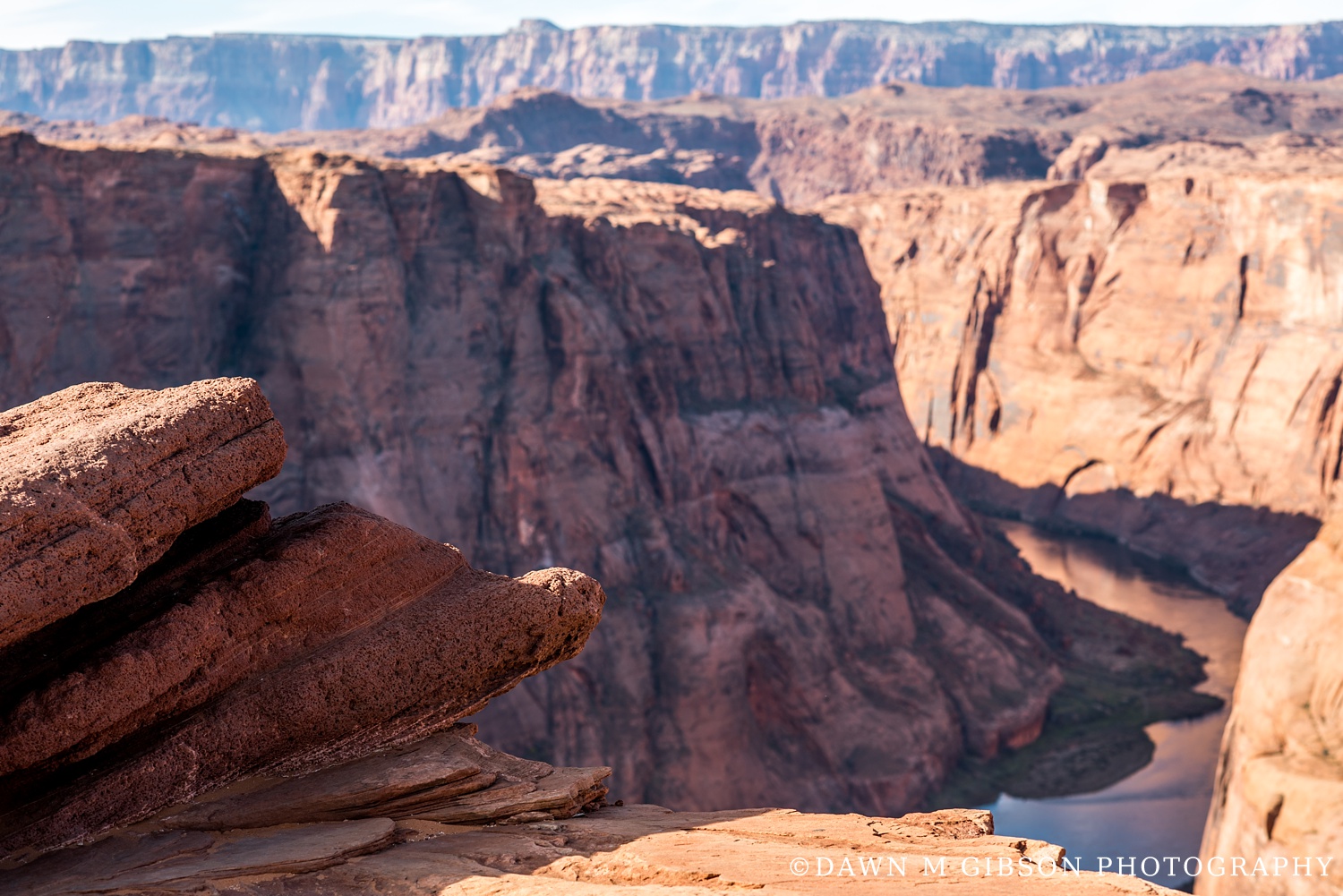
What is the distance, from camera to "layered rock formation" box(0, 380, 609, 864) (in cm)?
1038

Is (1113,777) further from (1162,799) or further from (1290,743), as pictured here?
(1290,743)

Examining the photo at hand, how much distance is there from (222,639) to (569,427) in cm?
2710

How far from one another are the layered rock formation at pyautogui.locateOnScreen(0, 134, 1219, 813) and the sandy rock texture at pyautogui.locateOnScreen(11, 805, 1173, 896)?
2328 centimetres

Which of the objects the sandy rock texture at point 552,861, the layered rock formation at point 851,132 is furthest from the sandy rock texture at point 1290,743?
the layered rock formation at point 851,132

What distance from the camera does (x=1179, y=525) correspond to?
69.9 metres

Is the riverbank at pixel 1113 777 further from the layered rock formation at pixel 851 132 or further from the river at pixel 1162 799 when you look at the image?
the layered rock formation at pixel 851 132

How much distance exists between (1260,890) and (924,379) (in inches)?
2578

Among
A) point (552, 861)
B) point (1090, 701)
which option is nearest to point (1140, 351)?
point (1090, 701)

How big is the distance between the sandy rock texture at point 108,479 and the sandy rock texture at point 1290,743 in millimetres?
18715

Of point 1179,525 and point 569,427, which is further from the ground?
point 569,427

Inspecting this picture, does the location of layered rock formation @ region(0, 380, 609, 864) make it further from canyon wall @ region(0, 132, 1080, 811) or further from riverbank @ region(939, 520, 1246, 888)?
riverbank @ region(939, 520, 1246, 888)

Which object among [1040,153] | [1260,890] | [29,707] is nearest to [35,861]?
[29,707]

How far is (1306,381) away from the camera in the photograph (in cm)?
6700

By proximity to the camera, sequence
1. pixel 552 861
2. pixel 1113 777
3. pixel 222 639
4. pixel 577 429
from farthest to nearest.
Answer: pixel 1113 777
pixel 577 429
pixel 222 639
pixel 552 861
